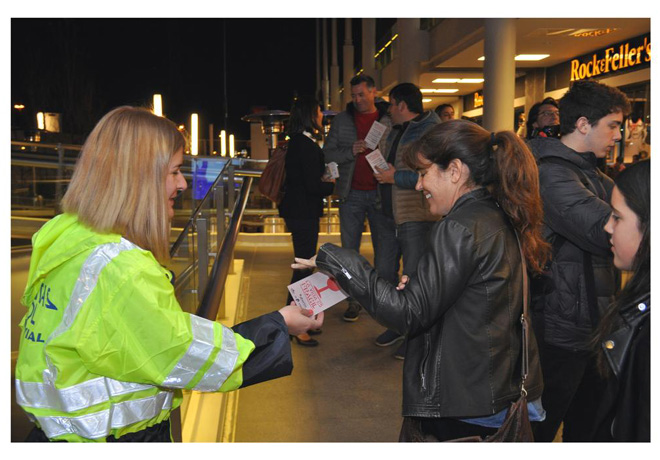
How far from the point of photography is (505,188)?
2.10 m

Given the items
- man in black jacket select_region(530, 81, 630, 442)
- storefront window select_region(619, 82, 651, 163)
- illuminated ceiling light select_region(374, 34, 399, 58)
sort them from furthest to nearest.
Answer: illuminated ceiling light select_region(374, 34, 399, 58) < storefront window select_region(619, 82, 651, 163) < man in black jacket select_region(530, 81, 630, 442)

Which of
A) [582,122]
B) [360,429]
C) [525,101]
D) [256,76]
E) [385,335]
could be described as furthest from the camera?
[256,76]

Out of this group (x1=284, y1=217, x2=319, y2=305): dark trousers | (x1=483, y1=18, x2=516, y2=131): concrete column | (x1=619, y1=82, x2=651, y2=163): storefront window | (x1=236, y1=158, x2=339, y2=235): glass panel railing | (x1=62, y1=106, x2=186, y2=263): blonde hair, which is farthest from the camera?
(x1=619, y1=82, x2=651, y2=163): storefront window

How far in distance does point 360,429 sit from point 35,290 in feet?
8.30

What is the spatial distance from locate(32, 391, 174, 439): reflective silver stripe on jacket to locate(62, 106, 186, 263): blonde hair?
394mm

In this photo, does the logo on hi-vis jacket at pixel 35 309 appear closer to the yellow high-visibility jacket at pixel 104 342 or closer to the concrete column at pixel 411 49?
the yellow high-visibility jacket at pixel 104 342

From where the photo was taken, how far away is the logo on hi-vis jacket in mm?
1598

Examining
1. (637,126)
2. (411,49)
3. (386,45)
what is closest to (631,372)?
(637,126)

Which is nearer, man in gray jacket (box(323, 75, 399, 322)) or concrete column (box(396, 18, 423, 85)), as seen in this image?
man in gray jacket (box(323, 75, 399, 322))

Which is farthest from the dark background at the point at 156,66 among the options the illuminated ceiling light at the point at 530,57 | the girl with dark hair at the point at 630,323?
the girl with dark hair at the point at 630,323

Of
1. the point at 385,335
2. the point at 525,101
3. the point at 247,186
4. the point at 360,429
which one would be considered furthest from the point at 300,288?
the point at 525,101

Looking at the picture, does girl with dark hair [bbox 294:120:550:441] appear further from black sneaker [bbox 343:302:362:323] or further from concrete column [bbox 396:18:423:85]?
concrete column [bbox 396:18:423:85]

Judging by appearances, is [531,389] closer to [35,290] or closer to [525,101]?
[35,290]

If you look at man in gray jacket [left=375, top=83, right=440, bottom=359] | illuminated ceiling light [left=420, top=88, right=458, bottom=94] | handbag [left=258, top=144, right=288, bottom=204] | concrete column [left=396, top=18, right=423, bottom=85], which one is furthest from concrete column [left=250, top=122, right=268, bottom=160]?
man in gray jacket [left=375, top=83, right=440, bottom=359]
